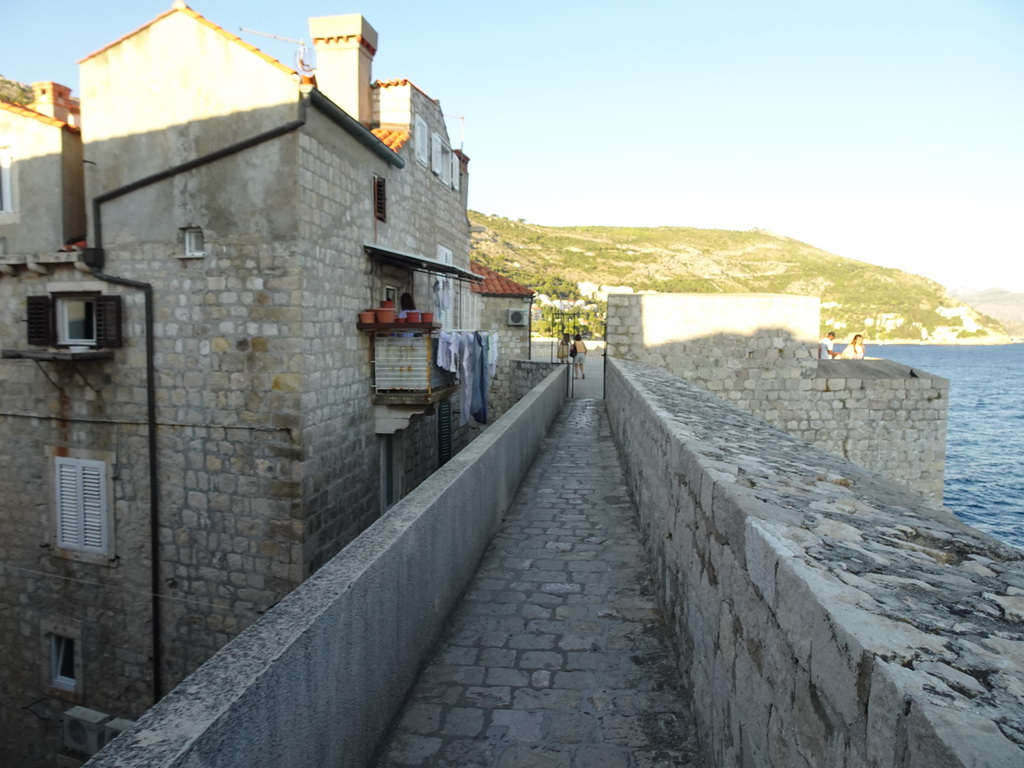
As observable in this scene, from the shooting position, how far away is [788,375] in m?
15.5

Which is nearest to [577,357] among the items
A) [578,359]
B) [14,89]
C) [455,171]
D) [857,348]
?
[578,359]

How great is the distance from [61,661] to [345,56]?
12.3m

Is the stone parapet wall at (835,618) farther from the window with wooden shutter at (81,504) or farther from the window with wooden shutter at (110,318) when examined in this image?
the window with wooden shutter at (81,504)

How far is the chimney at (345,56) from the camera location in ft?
41.9

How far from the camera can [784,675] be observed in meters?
2.03

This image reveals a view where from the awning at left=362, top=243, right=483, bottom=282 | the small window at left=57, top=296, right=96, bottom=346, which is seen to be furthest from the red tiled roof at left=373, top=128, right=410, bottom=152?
the small window at left=57, top=296, right=96, bottom=346

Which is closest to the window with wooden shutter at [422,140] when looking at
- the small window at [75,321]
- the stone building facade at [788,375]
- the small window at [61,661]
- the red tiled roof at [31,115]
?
the stone building facade at [788,375]

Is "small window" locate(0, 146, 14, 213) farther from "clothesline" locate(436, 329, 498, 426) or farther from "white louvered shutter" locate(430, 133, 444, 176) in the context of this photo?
"white louvered shutter" locate(430, 133, 444, 176)

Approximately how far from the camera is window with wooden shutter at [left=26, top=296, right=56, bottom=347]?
10289 millimetres

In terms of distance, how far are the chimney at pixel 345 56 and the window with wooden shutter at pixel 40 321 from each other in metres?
6.38

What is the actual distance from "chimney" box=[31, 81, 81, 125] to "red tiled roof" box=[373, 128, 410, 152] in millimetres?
5721

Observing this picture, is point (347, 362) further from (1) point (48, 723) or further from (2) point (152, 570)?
(1) point (48, 723)

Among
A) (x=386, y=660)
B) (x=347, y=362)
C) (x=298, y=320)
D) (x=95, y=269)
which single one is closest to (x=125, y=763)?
(x=386, y=660)

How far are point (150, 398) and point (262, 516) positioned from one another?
2.51 metres
